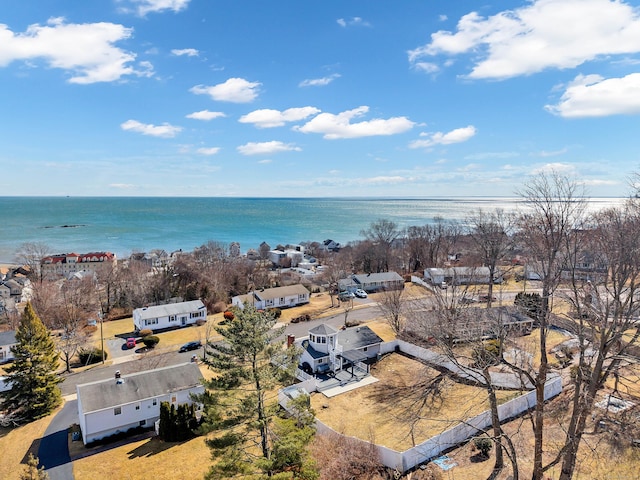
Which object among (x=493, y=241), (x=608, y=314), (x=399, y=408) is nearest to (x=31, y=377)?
(x=399, y=408)

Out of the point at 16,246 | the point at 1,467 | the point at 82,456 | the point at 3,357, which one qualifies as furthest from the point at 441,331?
the point at 16,246

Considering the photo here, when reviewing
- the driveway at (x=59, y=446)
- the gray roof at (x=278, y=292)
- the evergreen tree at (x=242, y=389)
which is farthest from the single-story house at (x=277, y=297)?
the evergreen tree at (x=242, y=389)

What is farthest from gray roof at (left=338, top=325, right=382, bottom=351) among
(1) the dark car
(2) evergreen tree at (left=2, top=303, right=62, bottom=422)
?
(2) evergreen tree at (left=2, top=303, right=62, bottom=422)

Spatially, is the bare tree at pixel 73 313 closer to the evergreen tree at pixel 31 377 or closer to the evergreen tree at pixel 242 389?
the evergreen tree at pixel 31 377

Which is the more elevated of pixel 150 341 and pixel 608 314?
pixel 608 314

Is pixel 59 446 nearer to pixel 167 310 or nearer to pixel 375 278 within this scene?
pixel 167 310
